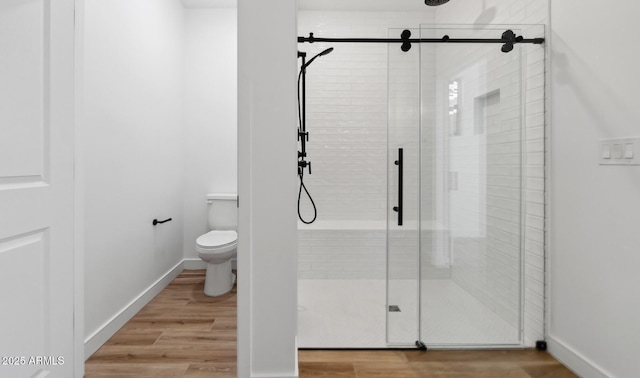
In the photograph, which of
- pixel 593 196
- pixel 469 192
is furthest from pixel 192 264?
pixel 593 196

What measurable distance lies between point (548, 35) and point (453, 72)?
0.59 meters

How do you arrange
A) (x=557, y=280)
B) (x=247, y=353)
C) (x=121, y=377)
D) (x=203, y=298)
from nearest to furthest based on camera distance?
(x=247, y=353)
(x=121, y=377)
(x=557, y=280)
(x=203, y=298)

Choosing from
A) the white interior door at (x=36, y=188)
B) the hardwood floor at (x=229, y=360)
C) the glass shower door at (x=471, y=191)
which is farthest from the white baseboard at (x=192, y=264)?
the glass shower door at (x=471, y=191)

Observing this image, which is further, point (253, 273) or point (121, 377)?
point (121, 377)

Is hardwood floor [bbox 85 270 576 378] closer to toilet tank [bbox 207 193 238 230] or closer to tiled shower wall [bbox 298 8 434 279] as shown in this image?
toilet tank [bbox 207 193 238 230]

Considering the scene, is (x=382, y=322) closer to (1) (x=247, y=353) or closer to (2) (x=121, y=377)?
(1) (x=247, y=353)

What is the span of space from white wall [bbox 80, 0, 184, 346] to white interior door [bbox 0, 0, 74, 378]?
28 cm

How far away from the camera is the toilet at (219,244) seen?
8.89 feet

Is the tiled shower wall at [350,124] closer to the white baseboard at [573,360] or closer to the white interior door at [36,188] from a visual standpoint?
the white baseboard at [573,360]

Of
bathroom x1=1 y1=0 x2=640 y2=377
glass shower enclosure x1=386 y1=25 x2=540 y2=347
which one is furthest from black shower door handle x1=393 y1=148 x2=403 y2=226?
bathroom x1=1 y1=0 x2=640 y2=377

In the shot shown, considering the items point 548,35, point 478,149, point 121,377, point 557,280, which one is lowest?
point 121,377

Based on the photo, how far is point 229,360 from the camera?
1.87 m

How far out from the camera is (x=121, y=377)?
171 cm

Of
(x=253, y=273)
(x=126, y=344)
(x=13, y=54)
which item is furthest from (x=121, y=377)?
(x=13, y=54)
